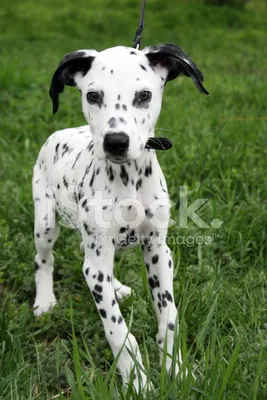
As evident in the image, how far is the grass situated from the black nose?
2.54 ft

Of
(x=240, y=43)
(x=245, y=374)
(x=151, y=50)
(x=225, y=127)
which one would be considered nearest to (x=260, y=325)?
(x=245, y=374)

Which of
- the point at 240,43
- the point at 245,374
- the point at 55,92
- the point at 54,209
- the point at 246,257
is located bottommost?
the point at 245,374

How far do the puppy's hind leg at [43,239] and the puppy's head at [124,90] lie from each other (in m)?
1.07

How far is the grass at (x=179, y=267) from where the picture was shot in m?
2.76

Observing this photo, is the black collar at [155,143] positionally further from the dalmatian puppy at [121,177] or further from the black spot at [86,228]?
the black spot at [86,228]

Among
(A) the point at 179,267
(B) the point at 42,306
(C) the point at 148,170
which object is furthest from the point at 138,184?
(B) the point at 42,306

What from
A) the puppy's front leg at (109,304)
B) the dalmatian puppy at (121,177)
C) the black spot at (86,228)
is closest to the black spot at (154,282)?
the dalmatian puppy at (121,177)

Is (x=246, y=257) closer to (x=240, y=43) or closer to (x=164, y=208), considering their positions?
(x=164, y=208)

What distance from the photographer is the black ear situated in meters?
2.77

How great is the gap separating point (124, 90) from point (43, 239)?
57.6 inches

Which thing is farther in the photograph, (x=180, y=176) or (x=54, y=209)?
(x=180, y=176)

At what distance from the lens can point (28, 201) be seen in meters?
4.65

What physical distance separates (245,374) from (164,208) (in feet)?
2.96

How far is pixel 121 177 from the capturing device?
2.92 metres
